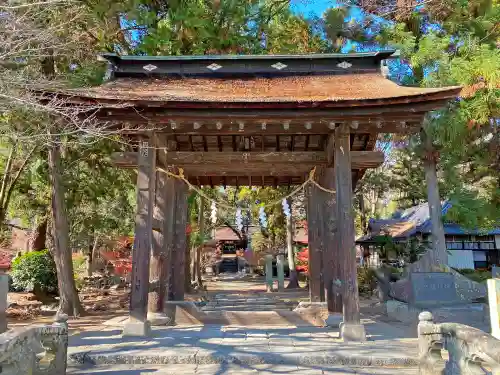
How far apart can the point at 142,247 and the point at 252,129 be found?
10.8 feet

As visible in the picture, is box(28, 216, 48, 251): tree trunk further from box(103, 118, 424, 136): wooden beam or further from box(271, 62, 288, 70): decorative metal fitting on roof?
box(271, 62, 288, 70): decorative metal fitting on roof

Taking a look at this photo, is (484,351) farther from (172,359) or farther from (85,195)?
(85,195)

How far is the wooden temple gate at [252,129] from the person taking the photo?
294 inches

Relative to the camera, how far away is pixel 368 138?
31.1 ft

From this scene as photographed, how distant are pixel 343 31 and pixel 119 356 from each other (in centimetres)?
1593

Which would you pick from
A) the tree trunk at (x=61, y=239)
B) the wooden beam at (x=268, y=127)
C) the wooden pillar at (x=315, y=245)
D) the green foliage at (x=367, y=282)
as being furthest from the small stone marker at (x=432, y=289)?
the tree trunk at (x=61, y=239)

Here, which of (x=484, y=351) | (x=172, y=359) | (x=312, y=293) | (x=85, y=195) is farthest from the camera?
(x=85, y=195)

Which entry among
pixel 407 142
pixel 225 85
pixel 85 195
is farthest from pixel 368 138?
pixel 85 195

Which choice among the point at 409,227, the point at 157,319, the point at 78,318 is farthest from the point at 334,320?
the point at 409,227

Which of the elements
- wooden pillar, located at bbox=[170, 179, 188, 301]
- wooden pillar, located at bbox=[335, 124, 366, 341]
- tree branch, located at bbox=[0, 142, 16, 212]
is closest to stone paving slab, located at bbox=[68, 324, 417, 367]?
wooden pillar, located at bbox=[335, 124, 366, 341]

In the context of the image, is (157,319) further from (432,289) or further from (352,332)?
(432,289)

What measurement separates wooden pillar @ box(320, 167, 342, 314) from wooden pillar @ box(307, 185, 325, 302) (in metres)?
0.46

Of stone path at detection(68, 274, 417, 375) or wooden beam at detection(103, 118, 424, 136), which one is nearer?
stone path at detection(68, 274, 417, 375)

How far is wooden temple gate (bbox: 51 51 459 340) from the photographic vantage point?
294 inches
